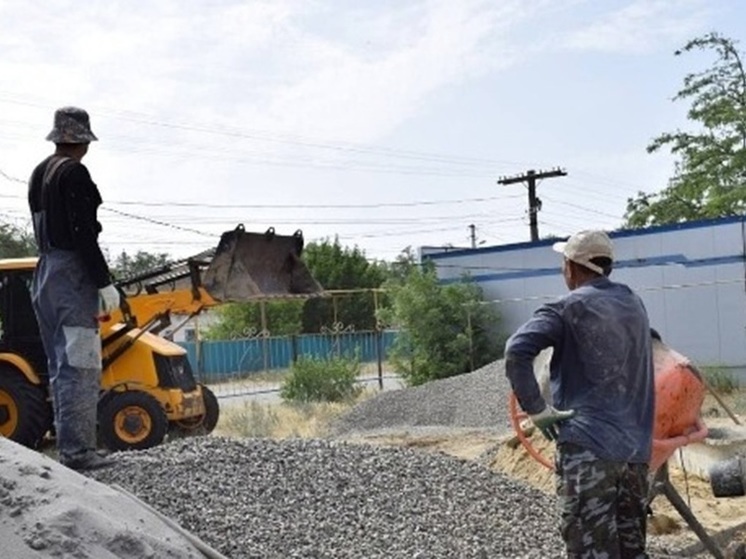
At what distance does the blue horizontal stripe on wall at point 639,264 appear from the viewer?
2150 cm

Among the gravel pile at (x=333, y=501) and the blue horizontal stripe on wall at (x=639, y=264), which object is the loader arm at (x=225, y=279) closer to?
the gravel pile at (x=333, y=501)

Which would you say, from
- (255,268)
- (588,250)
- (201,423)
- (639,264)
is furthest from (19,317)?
(639,264)

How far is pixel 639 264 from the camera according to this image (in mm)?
22688

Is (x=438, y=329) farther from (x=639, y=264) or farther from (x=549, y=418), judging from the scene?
(x=549, y=418)

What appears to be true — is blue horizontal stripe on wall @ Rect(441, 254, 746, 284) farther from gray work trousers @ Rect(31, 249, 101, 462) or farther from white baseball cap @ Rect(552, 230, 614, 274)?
white baseball cap @ Rect(552, 230, 614, 274)

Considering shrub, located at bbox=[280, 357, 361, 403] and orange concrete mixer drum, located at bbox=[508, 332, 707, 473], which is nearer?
orange concrete mixer drum, located at bbox=[508, 332, 707, 473]

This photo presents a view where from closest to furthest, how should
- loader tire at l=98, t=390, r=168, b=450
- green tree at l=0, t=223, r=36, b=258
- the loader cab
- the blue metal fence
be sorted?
loader tire at l=98, t=390, r=168, b=450 → the loader cab → the blue metal fence → green tree at l=0, t=223, r=36, b=258

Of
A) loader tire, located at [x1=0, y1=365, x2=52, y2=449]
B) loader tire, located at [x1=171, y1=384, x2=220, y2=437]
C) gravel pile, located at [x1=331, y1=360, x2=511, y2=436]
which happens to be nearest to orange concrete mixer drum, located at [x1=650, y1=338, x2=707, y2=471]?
loader tire, located at [x1=0, y1=365, x2=52, y2=449]

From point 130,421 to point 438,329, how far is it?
13005mm

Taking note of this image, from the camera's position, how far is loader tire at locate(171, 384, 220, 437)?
12219 millimetres

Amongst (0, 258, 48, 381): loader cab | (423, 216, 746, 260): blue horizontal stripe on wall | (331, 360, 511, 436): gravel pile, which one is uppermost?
(423, 216, 746, 260): blue horizontal stripe on wall

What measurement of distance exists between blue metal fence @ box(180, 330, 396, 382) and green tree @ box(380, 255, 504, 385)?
12.2ft

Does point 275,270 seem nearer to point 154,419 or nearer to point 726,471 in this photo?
point 154,419

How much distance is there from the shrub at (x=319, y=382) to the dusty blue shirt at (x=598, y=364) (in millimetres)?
14734
